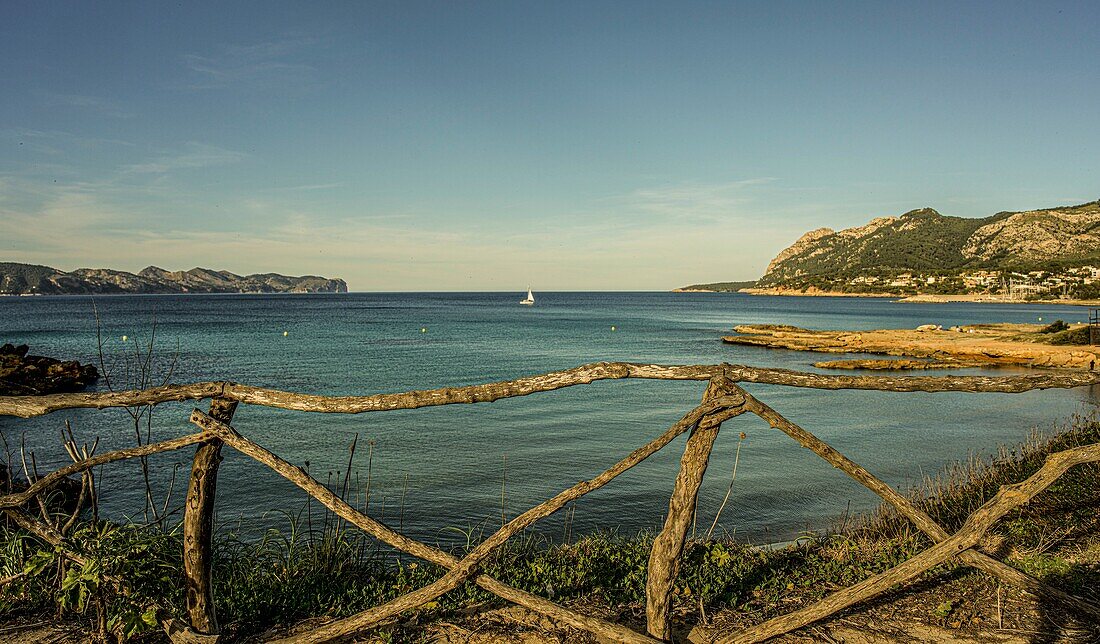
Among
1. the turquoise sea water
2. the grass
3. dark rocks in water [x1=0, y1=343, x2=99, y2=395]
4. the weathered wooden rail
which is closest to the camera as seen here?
the weathered wooden rail

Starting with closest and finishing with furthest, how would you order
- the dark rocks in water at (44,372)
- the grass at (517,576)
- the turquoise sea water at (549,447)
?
1. the grass at (517,576)
2. the turquoise sea water at (549,447)
3. the dark rocks in water at (44,372)

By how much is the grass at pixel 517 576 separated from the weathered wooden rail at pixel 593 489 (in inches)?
14.4

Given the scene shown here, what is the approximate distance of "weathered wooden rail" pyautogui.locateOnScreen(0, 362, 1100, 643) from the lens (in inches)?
150

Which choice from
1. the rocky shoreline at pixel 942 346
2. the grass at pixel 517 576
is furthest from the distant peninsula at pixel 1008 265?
the grass at pixel 517 576

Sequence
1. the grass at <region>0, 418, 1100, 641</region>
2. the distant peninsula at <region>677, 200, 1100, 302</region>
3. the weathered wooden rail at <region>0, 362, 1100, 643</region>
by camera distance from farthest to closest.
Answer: the distant peninsula at <region>677, 200, 1100, 302</region>
the grass at <region>0, 418, 1100, 641</region>
the weathered wooden rail at <region>0, 362, 1100, 643</region>

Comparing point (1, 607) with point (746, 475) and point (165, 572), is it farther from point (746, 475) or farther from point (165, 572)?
point (746, 475)

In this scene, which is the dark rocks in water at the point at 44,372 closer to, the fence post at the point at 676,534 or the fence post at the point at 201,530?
the fence post at the point at 201,530

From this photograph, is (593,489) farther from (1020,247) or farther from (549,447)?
(1020,247)

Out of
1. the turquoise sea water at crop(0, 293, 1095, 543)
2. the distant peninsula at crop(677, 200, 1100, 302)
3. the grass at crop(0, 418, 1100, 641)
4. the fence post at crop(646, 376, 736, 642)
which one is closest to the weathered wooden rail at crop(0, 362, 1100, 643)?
the fence post at crop(646, 376, 736, 642)

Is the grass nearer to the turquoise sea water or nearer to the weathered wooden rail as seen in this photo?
the weathered wooden rail

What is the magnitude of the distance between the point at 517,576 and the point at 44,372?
31.3 m

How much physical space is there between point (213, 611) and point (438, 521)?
624cm

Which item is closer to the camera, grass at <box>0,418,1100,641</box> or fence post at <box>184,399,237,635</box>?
fence post at <box>184,399,237,635</box>

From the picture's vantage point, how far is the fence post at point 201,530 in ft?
12.8
